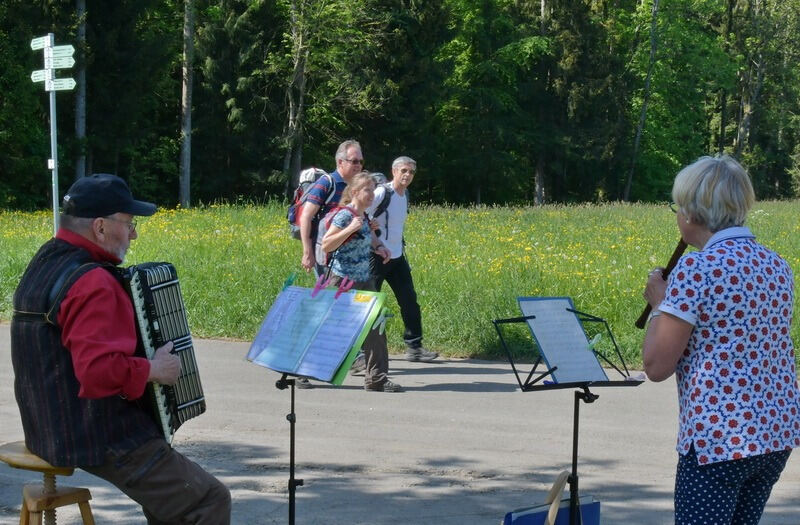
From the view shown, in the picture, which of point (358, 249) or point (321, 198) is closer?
point (358, 249)

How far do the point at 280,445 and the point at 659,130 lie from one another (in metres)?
50.9

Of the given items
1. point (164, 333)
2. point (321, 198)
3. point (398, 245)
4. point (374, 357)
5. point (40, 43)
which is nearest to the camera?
point (164, 333)

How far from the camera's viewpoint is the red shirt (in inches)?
125

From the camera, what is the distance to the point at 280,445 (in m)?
6.49

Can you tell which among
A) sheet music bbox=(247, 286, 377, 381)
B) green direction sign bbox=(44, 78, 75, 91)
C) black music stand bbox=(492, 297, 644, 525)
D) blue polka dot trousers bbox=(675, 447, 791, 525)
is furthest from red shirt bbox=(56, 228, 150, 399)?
green direction sign bbox=(44, 78, 75, 91)

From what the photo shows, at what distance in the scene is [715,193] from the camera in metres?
3.10

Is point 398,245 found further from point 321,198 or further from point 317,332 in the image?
point 317,332

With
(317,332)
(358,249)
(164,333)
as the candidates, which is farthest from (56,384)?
(358,249)

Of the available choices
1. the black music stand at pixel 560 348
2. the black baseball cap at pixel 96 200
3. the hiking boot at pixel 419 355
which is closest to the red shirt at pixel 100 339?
the black baseball cap at pixel 96 200

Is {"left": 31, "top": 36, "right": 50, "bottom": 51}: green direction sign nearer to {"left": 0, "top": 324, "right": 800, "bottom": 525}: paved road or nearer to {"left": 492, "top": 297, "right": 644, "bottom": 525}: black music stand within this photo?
{"left": 0, "top": 324, "right": 800, "bottom": 525}: paved road

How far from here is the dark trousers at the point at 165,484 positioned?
3371 mm

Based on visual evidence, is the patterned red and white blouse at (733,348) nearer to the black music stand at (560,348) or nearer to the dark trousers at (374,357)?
the black music stand at (560,348)

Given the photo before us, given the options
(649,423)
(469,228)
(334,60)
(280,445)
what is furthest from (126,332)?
(334,60)

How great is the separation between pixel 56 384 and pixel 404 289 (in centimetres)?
592
